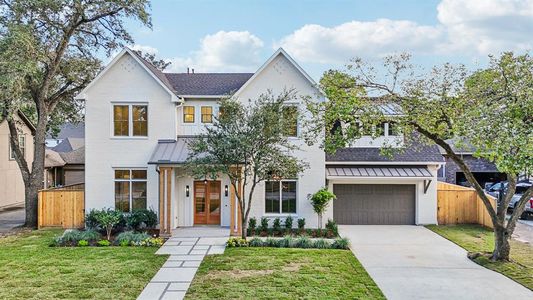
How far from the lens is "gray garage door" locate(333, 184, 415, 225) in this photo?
61.9 ft

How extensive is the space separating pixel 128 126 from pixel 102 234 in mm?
4746

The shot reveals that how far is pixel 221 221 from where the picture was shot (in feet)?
58.0

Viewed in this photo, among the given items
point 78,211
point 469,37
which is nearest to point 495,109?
point 469,37

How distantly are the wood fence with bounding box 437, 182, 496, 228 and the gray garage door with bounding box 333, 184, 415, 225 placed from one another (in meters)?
1.33

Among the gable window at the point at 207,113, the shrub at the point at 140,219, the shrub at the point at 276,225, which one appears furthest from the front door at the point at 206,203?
the gable window at the point at 207,113

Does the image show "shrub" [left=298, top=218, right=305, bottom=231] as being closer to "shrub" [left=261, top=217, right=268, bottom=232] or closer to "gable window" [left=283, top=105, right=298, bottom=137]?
"shrub" [left=261, top=217, right=268, bottom=232]

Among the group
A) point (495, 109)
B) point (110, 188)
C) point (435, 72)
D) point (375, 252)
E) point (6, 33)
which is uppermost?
point (6, 33)

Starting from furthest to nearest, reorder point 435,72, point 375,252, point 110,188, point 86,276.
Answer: point 110,188 < point 375,252 < point 435,72 < point 86,276

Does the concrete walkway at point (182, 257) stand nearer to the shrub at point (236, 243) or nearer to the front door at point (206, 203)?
the shrub at point (236, 243)

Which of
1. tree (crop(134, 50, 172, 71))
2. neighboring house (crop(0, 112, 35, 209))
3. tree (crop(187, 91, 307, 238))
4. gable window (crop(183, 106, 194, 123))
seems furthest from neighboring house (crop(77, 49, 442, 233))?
tree (crop(134, 50, 172, 71))

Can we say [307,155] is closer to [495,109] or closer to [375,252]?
[375,252]

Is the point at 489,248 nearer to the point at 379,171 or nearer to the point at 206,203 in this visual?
the point at 379,171

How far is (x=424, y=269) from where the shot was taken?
1146 cm

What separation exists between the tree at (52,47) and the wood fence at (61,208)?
565 millimetres
